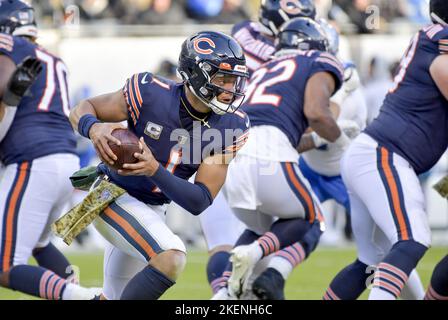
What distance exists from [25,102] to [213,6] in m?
7.99

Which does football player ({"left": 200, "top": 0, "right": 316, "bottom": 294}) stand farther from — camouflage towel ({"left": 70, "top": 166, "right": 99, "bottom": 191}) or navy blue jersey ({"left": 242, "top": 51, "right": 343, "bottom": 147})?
camouflage towel ({"left": 70, "top": 166, "right": 99, "bottom": 191})

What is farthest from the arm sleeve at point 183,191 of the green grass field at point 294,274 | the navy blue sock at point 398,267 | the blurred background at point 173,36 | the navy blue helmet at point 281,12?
the blurred background at point 173,36

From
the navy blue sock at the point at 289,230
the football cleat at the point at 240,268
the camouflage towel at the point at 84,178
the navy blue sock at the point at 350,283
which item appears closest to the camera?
the camouflage towel at the point at 84,178

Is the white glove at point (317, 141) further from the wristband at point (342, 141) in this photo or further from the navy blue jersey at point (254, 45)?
the navy blue jersey at point (254, 45)

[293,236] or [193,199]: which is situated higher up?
[193,199]

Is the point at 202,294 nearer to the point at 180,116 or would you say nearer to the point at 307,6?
the point at 307,6

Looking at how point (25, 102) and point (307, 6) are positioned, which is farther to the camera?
point (307, 6)

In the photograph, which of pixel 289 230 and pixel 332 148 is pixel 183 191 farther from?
pixel 332 148

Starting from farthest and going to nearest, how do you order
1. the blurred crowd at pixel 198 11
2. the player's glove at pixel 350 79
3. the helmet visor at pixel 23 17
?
the blurred crowd at pixel 198 11 < the player's glove at pixel 350 79 < the helmet visor at pixel 23 17

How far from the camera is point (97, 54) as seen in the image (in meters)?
12.4

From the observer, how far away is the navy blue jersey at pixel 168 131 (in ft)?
15.0

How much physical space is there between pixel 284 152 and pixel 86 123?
178cm

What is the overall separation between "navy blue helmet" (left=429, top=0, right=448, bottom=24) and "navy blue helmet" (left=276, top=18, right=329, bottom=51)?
1.18 m
